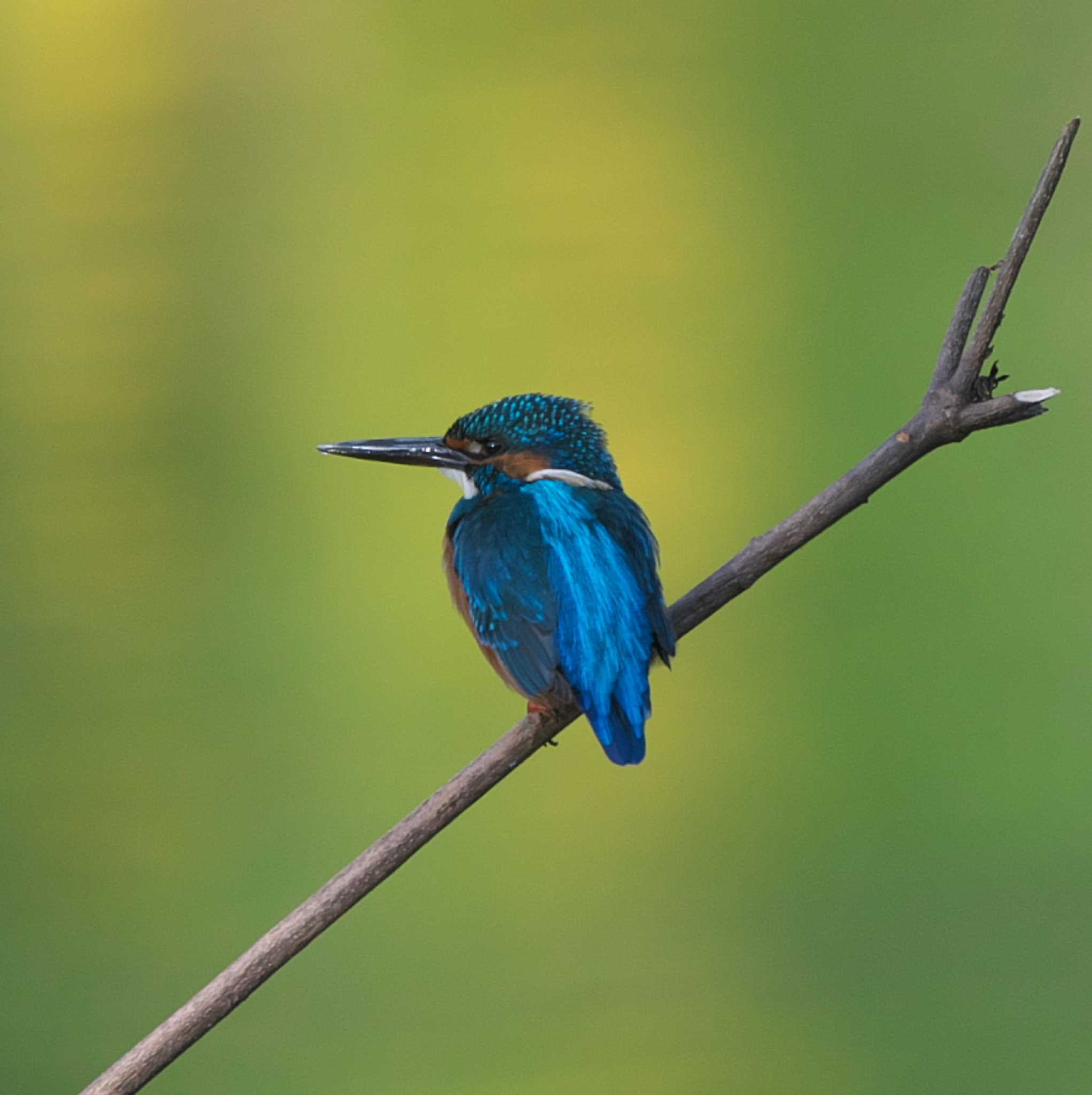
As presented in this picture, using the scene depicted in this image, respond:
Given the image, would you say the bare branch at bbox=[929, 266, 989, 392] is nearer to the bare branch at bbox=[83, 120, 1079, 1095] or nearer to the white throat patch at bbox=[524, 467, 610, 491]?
the bare branch at bbox=[83, 120, 1079, 1095]

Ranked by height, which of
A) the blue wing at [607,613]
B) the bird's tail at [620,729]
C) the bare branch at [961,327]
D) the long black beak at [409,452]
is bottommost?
the bird's tail at [620,729]

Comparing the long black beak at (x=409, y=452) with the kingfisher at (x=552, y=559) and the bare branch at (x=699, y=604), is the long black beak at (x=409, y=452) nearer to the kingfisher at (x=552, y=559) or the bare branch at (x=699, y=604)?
the kingfisher at (x=552, y=559)

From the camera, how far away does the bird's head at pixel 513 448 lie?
4.03ft

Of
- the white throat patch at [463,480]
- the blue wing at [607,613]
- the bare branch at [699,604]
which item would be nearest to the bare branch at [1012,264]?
the bare branch at [699,604]

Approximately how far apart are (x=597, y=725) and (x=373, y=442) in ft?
1.32

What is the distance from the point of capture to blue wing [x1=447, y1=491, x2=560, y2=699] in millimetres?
1065

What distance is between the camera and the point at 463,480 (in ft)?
4.16

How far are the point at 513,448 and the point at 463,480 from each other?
0.07 m

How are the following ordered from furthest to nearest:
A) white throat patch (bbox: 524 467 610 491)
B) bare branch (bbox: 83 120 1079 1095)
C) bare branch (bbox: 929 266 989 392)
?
1. white throat patch (bbox: 524 467 610 491)
2. bare branch (bbox: 929 266 989 392)
3. bare branch (bbox: 83 120 1079 1095)

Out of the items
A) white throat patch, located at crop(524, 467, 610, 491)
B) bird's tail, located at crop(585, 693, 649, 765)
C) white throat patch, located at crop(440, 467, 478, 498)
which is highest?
white throat patch, located at crop(524, 467, 610, 491)

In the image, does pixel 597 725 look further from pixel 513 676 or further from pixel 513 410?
pixel 513 410

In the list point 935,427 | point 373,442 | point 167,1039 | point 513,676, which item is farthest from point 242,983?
point 935,427

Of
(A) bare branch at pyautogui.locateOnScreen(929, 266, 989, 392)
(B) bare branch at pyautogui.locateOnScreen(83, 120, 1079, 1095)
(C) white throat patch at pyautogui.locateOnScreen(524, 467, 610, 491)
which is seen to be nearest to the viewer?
(B) bare branch at pyautogui.locateOnScreen(83, 120, 1079, 1095)

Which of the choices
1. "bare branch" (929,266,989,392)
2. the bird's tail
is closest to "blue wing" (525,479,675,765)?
the bird's tail
